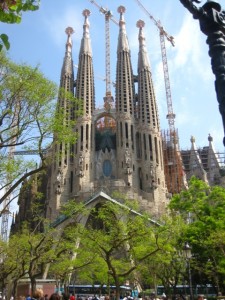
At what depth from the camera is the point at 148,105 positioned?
73375 millimetres

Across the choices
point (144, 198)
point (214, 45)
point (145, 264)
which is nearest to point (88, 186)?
point (144, 198)

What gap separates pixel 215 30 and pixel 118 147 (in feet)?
208

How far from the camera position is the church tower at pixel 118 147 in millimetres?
65000

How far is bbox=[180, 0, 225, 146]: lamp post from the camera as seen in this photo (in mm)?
6055

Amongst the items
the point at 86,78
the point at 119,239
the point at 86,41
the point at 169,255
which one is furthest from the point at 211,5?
the point at 86,41

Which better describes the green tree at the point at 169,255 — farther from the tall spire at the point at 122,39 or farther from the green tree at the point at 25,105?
the tall spire at the point at 122,39

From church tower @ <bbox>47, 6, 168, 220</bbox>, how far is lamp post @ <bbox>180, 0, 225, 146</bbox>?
5539 centimetres

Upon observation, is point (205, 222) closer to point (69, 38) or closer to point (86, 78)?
point (86, 78)

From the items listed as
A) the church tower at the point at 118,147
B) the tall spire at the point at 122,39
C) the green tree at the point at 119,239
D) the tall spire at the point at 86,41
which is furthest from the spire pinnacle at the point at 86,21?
the green tree at the point at 119,239

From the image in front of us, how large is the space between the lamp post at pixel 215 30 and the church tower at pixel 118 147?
2181 inches

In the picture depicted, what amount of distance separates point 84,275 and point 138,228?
18471 mm

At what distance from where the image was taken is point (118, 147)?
229ft

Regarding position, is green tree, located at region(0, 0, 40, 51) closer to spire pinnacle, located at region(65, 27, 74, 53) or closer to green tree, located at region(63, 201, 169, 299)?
green tree, located at region(63, 201, 169, 299)

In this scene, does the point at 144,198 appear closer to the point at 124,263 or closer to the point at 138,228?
the point at 124,263
